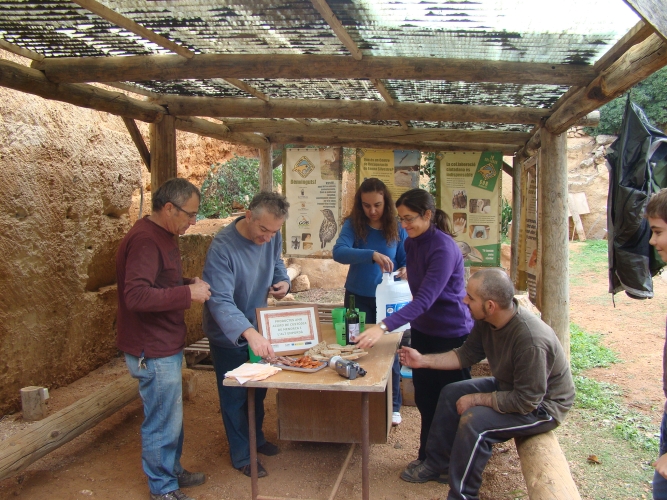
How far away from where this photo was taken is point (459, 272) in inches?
152

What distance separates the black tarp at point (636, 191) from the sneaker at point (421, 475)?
195 centimetres

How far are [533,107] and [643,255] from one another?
200 cm

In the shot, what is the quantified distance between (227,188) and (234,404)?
38.8 ft

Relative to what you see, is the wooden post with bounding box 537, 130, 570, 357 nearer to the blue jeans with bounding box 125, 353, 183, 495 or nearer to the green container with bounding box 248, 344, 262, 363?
the green container with bounding box 248, 344, 262, 363

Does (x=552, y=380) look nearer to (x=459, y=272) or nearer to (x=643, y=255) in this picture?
(x=459, y=272)

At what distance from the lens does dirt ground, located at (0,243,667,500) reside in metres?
3.80

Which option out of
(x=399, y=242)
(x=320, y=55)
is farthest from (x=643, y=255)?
(x=320, y=55)

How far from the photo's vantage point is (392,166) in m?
6.78

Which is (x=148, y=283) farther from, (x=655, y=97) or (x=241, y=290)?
(x=655, y=97)

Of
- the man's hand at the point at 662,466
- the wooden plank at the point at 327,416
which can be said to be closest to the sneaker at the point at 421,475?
the wooden plank at the point at 327,416

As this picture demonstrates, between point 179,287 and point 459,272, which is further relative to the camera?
point 459,272

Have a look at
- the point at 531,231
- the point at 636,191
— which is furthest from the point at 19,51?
the point at 531,231

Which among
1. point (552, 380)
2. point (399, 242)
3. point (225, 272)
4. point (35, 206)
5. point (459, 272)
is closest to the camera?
point (552, 380)

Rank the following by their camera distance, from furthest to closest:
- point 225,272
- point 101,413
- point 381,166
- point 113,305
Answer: point 381,166 → point 113,305 → point 101,413 → point 225,272
